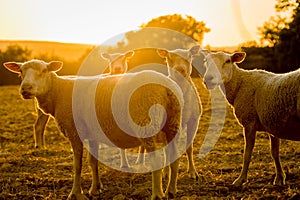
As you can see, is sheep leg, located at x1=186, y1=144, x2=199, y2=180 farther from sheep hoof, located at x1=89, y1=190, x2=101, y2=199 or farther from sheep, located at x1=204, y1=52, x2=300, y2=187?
sheep hoof, located at x1=89, y1=190, x2=101, y2=199

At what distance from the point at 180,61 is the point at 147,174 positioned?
7.05ft

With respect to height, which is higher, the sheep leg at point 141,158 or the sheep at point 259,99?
the sheep at point 259,99

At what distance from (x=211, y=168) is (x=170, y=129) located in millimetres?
2524

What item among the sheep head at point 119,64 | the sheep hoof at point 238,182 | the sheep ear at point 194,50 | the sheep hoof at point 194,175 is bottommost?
the sheep hoof at point 194,175

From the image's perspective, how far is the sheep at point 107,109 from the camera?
6336 millimetres

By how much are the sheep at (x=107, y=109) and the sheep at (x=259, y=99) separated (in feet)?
3.99

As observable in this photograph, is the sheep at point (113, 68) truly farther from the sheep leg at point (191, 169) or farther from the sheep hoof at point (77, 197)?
the sheep hoof at point (77, 197)

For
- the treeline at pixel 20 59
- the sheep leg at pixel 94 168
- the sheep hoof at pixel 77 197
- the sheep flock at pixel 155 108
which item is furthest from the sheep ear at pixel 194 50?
the treeline at pixel 20 59

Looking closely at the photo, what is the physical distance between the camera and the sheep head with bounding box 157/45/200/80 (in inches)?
335

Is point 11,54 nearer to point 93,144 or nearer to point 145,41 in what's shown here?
point 145,41

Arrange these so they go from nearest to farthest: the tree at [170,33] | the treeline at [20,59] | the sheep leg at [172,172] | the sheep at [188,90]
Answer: the sheep leg at [172,172] → the sheep at [188,90] → the treeline at [20,59] → the tree at [170,33]

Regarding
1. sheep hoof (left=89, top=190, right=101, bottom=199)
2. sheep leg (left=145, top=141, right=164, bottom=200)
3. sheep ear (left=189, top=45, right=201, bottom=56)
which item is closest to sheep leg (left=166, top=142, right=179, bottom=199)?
sheep leg (left=145, top=141, right=164, bottom=200)

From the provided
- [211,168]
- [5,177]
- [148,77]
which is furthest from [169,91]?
[5,177]

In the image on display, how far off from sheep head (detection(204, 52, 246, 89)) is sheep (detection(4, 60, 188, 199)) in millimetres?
1275
